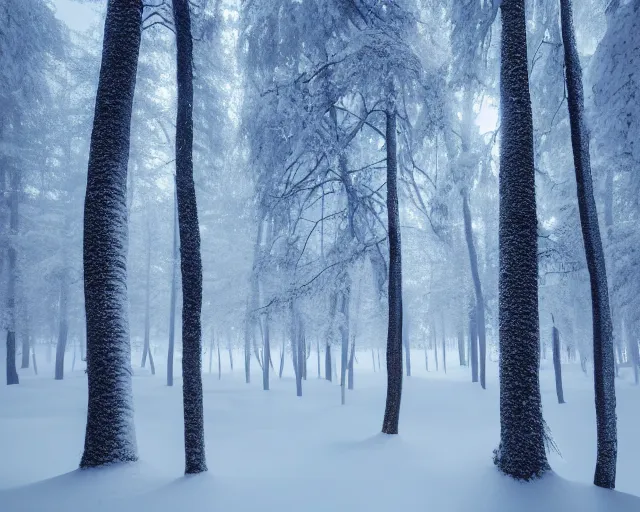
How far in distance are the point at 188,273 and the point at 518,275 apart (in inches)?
159

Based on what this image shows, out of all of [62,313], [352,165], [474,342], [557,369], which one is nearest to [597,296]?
[352,165]

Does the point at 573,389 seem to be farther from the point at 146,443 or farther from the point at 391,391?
the point at 146,443

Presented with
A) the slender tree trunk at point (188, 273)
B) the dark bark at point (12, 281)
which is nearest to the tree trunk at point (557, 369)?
the slender tree trunk at point (188, 273)

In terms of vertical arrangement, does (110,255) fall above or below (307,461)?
above

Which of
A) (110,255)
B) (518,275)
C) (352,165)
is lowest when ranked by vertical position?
(518,275)

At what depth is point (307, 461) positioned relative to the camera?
271 inches

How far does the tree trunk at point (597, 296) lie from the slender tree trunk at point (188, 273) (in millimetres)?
4960

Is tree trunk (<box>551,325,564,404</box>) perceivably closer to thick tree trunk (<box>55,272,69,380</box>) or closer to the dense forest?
the dense forest

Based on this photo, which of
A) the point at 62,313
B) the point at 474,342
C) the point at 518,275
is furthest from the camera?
the point at 474,342

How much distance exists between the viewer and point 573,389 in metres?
20.6

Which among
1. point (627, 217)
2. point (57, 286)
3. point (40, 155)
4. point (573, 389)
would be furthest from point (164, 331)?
point (627, 217)

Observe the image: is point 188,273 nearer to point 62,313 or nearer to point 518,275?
point 518,275

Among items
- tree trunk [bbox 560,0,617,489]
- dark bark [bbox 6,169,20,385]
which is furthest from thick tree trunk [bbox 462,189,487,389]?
dark bark [bbox 6,169,20,385]

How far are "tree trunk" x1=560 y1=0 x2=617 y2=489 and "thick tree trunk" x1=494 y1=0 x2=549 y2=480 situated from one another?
98cm
